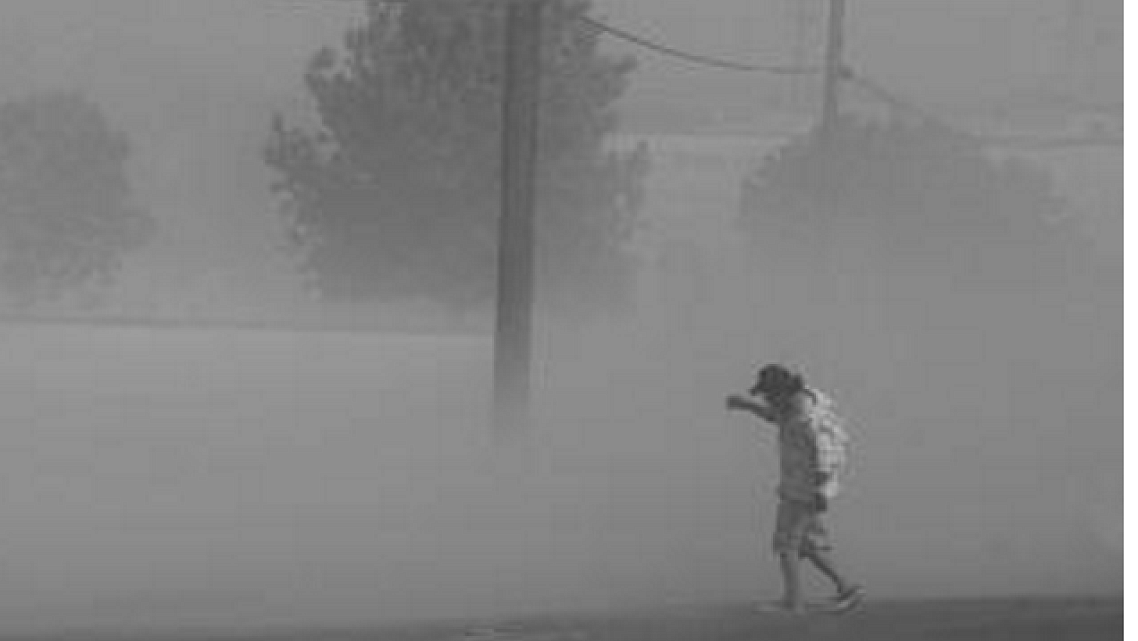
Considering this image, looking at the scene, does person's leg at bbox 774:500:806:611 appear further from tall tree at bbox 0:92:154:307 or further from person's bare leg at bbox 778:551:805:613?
tall tree at bbox 0:92:154:307

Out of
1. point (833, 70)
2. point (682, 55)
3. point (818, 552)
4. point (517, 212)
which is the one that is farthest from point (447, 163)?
point (818, 552)

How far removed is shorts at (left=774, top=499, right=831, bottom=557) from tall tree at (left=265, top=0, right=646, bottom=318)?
66.5 ft

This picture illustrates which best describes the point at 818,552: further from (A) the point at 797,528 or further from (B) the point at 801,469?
(B) the point at 801,469

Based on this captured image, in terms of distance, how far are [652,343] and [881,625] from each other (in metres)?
17.3

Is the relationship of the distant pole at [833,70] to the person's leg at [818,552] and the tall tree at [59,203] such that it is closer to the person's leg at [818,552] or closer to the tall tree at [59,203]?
the person's leg at [818,552]

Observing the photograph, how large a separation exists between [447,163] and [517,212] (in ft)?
59.5

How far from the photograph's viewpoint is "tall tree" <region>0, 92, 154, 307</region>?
117 ft

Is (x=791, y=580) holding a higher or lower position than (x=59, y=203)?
lower

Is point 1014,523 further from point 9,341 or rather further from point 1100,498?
point 9,341

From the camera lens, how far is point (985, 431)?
65.0 ft

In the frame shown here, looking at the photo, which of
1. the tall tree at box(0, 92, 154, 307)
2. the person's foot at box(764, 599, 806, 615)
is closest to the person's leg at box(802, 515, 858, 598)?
the person's foot at box(764, 599, 806, 615)

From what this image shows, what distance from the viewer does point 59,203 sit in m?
36.6

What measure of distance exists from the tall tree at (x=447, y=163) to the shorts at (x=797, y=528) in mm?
20256

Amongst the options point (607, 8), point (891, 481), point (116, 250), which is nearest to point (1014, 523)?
point (891, 481)
